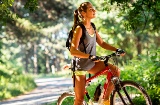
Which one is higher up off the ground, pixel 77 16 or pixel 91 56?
pixel 77 16

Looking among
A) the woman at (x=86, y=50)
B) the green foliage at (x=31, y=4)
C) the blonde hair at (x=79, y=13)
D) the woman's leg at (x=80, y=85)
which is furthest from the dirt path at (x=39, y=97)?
the blonde hair at (x=79, y=13)

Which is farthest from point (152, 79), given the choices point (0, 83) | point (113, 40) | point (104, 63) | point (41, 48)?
point (41, 48)

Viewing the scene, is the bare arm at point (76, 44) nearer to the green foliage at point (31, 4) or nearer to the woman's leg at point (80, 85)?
the woman's leg at point (80, 85)

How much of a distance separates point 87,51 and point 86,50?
2 centimetres

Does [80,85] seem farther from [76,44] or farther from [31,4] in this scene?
[31,4]

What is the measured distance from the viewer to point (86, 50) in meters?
4.71

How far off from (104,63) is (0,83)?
16.7 meters

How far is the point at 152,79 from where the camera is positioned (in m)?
9.84

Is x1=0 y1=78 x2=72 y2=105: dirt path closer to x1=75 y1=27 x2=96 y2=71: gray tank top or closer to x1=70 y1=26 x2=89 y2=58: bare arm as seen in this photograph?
x1=75 y1=27 x2=96 y2=71: gray tank top

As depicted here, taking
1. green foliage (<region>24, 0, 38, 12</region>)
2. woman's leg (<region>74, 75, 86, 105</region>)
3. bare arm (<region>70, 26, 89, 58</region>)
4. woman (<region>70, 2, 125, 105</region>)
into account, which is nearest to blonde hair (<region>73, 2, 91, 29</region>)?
woman (<region>70, 2, 125, 105</region>)

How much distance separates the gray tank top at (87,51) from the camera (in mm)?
4688

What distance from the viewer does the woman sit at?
4.59 metres

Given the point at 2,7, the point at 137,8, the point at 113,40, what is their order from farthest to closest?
the point at 113,40, the point at 137,8, the point at 2,7

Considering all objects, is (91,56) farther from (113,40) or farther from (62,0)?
(113,40)
